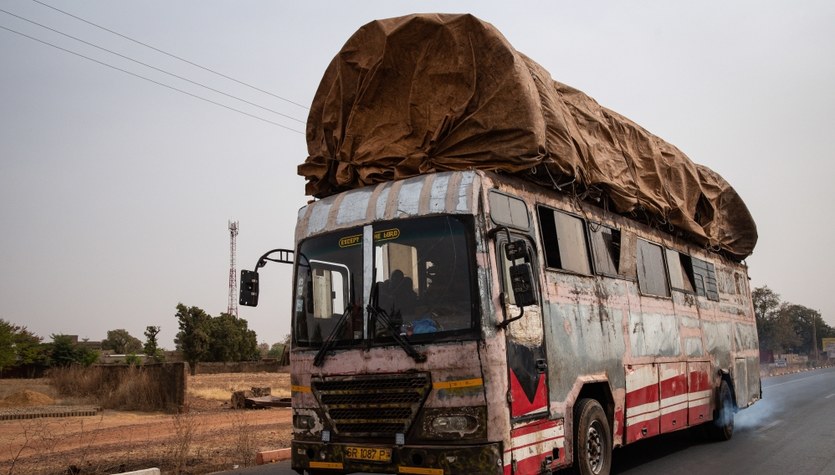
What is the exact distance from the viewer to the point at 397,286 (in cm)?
646

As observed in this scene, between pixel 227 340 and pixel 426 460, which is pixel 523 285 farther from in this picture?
pixel 227 340

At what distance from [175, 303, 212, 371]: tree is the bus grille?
59844 millimetres

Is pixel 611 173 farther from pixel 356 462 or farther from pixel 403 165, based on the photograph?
pixel 356 462

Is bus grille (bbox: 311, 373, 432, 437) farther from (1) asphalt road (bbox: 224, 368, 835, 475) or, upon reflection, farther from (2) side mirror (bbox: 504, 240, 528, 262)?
(1) asphalt road (bbox: 224, 368, 835, 475)

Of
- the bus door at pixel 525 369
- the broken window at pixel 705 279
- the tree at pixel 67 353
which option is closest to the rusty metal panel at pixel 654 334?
the broken window at pixel 705 279

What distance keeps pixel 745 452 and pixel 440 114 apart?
7226 millimetres

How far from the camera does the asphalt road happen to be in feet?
29.8

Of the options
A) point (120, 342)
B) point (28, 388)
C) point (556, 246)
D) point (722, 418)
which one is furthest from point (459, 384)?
point (120, 342)

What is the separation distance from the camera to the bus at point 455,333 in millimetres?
6055

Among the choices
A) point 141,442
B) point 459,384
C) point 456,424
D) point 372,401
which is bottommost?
point 141,442

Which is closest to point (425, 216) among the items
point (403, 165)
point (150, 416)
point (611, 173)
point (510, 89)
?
point (403, 165)

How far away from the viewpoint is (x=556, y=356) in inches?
277

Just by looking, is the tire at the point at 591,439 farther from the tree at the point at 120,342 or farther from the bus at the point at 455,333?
the tree at the point at 120,342

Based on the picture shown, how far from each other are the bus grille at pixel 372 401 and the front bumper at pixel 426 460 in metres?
0.17
